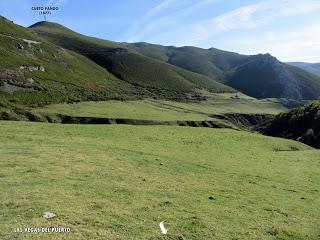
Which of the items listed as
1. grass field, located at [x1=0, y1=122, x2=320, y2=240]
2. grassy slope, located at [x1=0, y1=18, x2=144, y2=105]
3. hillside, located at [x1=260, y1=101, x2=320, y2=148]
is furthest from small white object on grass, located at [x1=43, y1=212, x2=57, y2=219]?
hillside, located at [x1=260, y1=101, x2=320, y2=148]

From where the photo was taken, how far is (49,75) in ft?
394

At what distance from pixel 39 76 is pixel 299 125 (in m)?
68.3

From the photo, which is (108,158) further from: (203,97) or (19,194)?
(203,97)

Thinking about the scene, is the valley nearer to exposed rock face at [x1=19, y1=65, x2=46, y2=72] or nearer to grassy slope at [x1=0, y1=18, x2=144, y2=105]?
grassy slope at [x1=0, y1=18, x2=144, y2=105]

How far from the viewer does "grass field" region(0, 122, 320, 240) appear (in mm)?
Answer: 17734

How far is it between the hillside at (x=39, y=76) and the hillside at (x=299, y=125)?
45471 mm

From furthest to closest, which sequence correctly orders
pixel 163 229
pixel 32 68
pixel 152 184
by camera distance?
pixel 32 68, pixel 152 184, pixel 163 229

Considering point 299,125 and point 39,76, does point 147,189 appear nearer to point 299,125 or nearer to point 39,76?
point 299,125

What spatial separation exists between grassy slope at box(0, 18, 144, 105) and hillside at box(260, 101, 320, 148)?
4642 cm

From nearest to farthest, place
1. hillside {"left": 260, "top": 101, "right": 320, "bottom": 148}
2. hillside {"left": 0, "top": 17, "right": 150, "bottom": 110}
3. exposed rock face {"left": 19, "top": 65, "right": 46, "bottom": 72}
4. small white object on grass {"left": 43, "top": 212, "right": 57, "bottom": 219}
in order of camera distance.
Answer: small white object on grass {"left": 43, "top": 212, "right": 57, "bottom": 219} < hillside {"left": 260, "top": 101, "right": 320, "bottom": 148} < hillside {"left": 0, "top": 17, "right": 150, "bottom": 110} < exposed rock face {"left": 19, "top": 65, "right": 46, "bottom": 72}

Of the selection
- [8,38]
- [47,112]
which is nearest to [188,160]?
[47,112]

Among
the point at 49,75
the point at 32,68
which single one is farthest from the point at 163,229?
the point at 49,75

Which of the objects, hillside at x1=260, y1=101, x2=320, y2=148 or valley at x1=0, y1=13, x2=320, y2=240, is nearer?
valley at x1=0, y1=13, x2=320, y2=240

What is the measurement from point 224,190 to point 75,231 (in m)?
12.7
